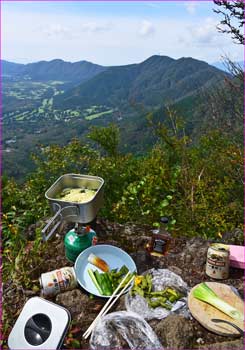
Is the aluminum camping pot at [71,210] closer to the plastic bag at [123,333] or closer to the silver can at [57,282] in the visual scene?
the silver can at [57,282]

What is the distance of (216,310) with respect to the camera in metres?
2.29

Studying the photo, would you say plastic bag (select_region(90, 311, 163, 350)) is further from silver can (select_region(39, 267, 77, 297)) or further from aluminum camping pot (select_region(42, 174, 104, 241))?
aluminum camping pot (select_region(42, 174, 104, 241))

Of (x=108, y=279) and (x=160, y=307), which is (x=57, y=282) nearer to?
(x=108, y=279)

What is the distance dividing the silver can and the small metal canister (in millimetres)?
1169

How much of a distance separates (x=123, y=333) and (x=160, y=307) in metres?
0.37

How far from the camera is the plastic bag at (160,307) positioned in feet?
7.60

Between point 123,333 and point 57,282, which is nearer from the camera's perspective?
point 123,333

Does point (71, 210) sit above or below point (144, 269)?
above

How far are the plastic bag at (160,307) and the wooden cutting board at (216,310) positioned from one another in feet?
0.25

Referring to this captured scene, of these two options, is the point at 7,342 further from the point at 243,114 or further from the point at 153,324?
the point at 243,114

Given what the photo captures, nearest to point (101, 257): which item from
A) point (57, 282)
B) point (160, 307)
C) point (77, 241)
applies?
point (77, 241)

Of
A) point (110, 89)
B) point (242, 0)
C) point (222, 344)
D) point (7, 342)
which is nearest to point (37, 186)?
point (7, 342)

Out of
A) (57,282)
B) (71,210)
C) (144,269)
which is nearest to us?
(57,282)

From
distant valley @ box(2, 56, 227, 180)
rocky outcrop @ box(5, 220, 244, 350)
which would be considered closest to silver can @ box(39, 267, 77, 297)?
rocky outcrop @ box(5, 220, 244, 350)
